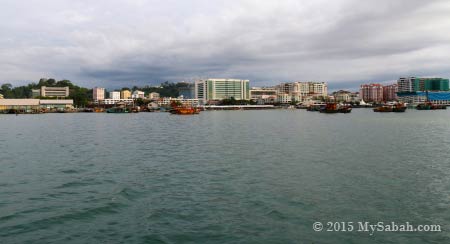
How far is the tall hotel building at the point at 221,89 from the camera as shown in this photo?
181875mm

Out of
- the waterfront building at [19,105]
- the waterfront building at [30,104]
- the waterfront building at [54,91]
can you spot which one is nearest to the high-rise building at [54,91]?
the waterfront building at [54,91]

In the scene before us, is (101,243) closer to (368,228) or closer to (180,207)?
(180,207)

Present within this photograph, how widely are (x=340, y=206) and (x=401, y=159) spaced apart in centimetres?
857

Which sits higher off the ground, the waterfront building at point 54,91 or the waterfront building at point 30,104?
the waterfront building at point 54,91

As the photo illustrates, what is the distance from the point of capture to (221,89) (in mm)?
184250

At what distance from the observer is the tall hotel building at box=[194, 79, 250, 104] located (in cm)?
18188

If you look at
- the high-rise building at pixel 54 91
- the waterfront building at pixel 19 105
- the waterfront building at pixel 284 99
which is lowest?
the waterfront building at pixel 19 105

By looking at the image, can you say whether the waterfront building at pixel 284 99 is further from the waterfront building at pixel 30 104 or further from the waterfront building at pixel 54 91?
the waterfront building at pixel 54 91

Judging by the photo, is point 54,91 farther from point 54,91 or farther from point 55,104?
point 55,104

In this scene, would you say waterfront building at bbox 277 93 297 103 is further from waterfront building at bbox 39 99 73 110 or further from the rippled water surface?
the rippled water surface

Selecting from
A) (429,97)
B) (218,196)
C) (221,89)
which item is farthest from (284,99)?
(218,196)

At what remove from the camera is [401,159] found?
16234 mm

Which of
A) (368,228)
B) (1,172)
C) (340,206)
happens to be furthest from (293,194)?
(1,172)

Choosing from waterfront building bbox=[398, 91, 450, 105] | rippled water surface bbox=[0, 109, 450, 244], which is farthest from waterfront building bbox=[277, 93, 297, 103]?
rippled water surface bbox=[0, 109, 450, 244]
